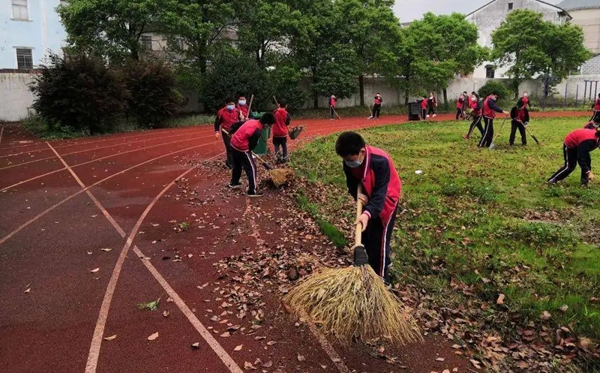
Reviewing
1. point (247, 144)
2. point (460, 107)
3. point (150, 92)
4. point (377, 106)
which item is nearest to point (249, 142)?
point (247, 144)

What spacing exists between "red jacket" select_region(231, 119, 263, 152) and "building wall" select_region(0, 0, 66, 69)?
27350mm

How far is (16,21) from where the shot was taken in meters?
30.6

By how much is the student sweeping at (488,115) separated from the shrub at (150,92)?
51.9 ft

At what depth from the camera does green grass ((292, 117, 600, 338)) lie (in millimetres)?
4984

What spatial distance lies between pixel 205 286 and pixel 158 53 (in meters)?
26.3

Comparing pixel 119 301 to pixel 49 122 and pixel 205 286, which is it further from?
pixel 49 122

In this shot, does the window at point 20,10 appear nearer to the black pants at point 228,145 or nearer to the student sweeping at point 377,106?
the student sweeping at point 377,106

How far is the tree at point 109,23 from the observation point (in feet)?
80.1

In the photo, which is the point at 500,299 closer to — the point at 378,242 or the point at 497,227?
the point at 378,242

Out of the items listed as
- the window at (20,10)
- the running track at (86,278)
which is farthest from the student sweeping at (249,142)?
the window at (20,10)

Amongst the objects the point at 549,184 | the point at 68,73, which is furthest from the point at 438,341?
the point at 68,73

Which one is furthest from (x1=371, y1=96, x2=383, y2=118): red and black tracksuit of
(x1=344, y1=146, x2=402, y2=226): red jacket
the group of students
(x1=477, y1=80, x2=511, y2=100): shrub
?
(x1=344, y1=146, x2=402, y2=226): red jacket

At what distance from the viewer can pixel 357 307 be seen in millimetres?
3688

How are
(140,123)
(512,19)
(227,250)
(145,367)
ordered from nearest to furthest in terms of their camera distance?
(145,367), (227,250), (140,123), (512,19)
